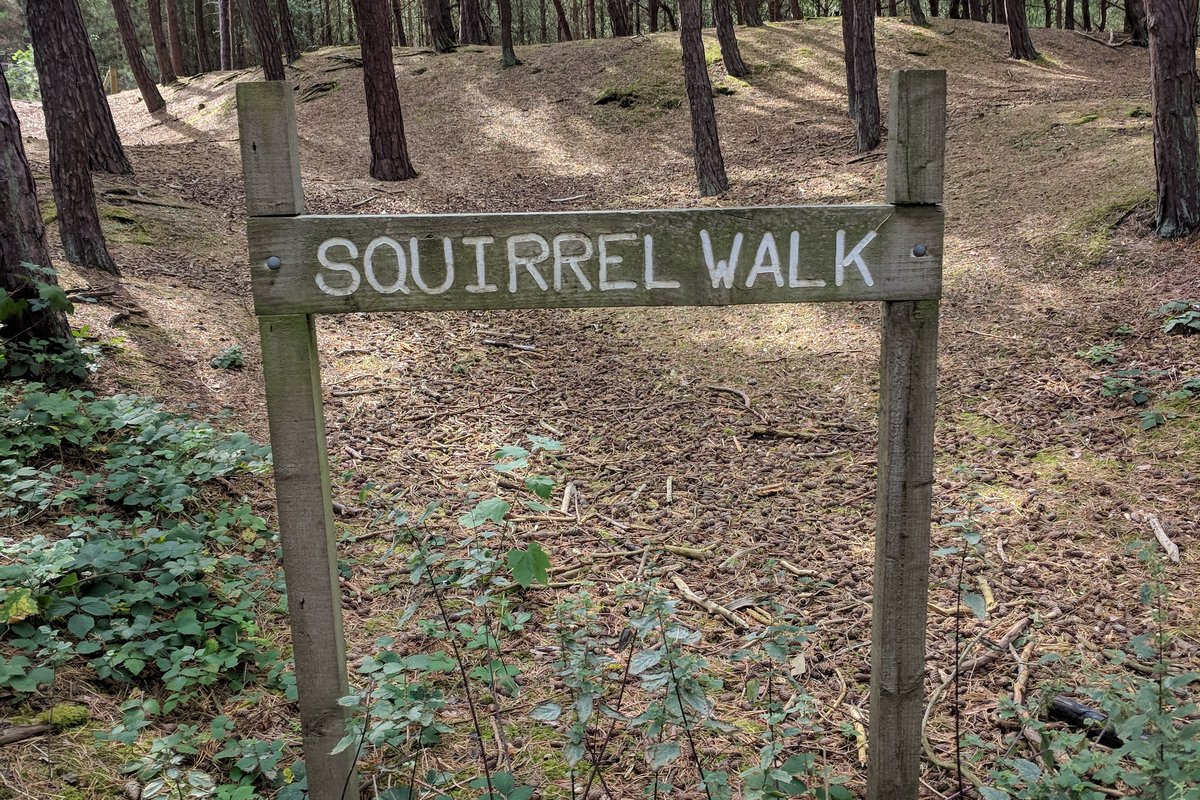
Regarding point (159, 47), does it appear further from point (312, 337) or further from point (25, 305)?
point (312, 337)

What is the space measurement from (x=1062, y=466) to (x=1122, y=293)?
2.53 metres

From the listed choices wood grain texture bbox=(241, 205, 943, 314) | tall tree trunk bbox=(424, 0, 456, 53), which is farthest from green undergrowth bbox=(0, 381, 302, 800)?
tall tree trunk bbox=(424, 0, 456, 53)

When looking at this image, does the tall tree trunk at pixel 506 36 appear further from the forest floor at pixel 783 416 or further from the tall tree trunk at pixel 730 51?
the forest floor at pixel 783 416

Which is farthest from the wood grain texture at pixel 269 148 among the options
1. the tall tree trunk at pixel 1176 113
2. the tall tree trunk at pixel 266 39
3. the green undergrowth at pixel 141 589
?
the tall tree trunk at pixel 266 39

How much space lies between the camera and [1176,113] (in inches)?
264

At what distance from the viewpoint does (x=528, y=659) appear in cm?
351

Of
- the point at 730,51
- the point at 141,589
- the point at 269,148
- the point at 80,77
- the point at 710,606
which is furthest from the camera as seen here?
the point at 730,51

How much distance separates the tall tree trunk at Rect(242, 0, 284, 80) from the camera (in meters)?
14.5

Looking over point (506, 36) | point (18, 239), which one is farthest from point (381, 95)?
point (18, 239)

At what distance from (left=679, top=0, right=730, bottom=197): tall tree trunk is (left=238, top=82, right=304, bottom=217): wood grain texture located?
9.54m

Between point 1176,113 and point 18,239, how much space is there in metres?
8.53

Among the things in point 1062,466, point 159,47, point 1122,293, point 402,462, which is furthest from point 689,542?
point 159,47

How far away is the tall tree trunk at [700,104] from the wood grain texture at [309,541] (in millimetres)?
9658

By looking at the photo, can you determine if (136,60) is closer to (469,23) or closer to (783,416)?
(469,23)
